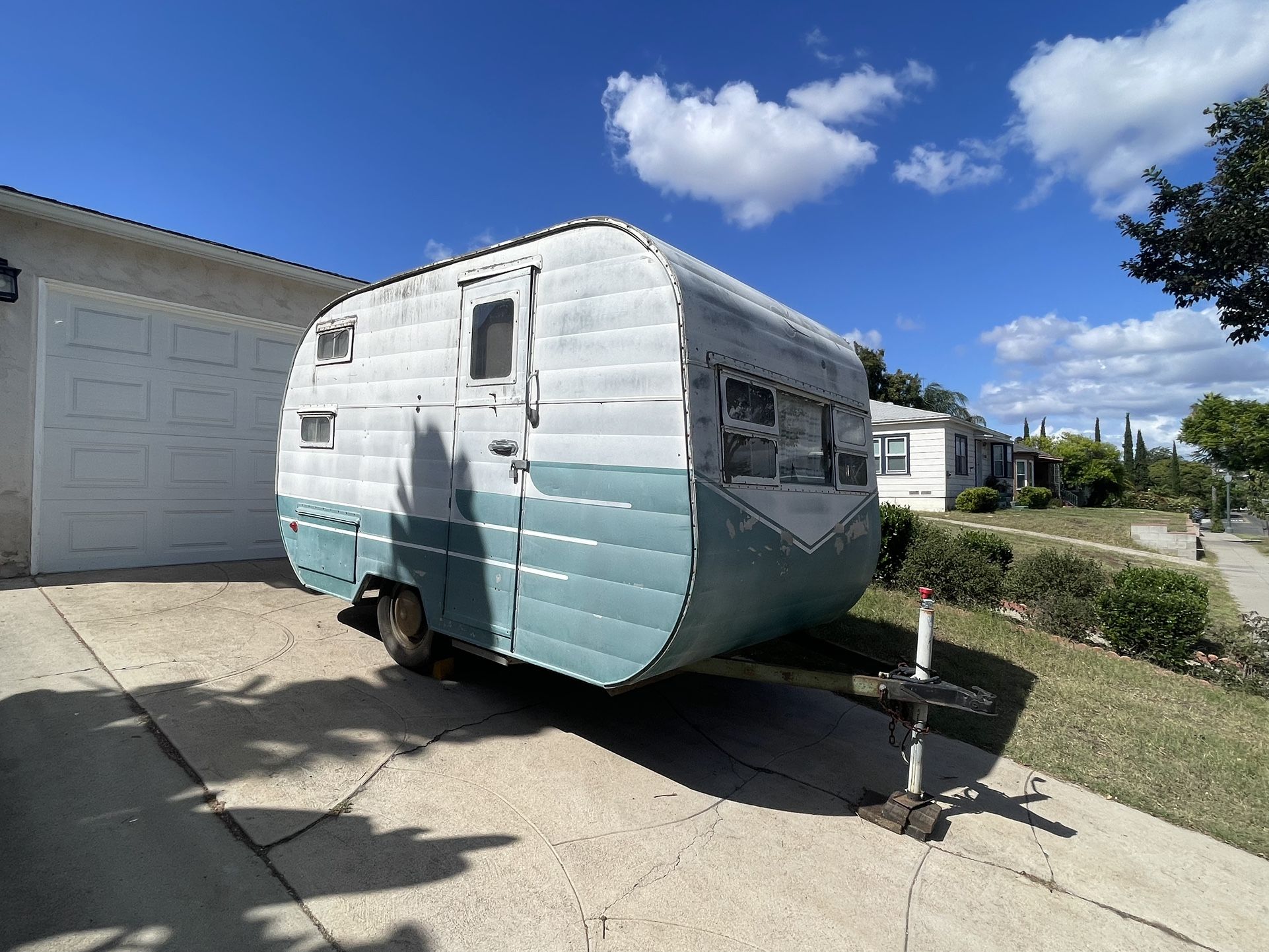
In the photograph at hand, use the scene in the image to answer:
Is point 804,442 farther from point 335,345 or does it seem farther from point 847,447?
point 335,345

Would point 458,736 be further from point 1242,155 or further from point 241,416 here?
point 1242,155

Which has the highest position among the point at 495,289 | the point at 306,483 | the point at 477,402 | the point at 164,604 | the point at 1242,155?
the point at 1242,155

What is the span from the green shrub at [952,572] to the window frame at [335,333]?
24.1ft

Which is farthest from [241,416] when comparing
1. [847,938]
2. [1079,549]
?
[1079,549]

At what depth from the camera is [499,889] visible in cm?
290

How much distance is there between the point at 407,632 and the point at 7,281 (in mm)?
5811

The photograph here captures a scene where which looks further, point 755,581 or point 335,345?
point 335,345

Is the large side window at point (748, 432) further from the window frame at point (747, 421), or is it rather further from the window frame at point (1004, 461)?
the window frame at point (1004, 461)

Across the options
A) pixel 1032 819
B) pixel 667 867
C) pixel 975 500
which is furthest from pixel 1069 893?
pixel 975 500

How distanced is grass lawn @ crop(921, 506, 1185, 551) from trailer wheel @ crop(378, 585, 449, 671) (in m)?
17.4

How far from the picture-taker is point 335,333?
5641mm

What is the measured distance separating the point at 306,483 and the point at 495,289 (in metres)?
2.78

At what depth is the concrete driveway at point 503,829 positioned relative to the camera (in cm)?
269

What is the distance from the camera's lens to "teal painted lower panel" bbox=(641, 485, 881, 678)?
3350 mm
